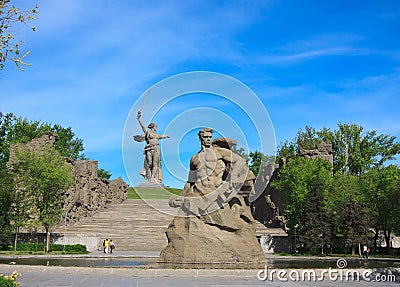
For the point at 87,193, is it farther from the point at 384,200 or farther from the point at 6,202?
the point at 384,200

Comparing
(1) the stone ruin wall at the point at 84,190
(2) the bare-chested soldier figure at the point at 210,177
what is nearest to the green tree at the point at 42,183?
(1) the stone ruin wall at the point at 84,190

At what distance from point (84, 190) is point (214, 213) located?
31124mm

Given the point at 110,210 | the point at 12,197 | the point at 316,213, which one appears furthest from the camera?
the point at 110,210

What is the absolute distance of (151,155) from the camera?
5131cm

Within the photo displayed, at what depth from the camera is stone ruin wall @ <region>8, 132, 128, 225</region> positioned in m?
42.3

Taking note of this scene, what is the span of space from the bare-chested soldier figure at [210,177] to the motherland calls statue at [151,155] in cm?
3290

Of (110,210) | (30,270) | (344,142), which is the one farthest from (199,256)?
(344,142)

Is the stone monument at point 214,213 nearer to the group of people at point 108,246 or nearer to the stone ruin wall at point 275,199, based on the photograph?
the group of people at point 108,246

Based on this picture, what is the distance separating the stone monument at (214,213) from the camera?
17.0 m

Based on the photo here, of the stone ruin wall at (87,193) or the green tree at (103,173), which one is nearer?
the stone ruin wall at (87,193)

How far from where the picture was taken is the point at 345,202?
123 feet

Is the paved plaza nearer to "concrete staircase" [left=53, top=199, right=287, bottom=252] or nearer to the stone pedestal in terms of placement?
the stone pedestal

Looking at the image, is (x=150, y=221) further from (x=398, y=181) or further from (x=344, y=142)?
(x=344, y=142)

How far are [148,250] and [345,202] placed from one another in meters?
16.3
